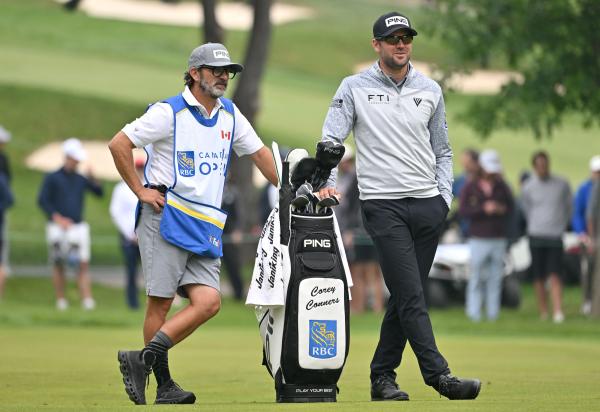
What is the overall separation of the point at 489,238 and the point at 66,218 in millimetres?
5686

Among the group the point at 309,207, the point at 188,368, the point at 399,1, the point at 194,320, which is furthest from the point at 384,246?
the point at 399,1

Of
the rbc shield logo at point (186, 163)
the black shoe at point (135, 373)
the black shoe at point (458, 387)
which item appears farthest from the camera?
the rbc shield logo at point (186, 163)

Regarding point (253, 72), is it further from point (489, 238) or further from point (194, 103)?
point (194, 103)

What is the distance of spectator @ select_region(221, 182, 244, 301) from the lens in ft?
71.4

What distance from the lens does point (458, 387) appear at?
347 inches

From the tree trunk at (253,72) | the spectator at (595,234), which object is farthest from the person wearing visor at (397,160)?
the tree trunk at (253,72)

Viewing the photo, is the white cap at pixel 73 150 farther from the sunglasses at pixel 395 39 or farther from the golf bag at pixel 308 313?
the golf bag at pixel 308 313

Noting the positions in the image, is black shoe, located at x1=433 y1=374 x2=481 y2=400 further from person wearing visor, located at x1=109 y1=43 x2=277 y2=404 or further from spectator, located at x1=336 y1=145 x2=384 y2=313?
spectator, located at x1=336 y1=145 x2=384 y2=313

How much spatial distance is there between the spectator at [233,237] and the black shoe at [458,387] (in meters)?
12.7

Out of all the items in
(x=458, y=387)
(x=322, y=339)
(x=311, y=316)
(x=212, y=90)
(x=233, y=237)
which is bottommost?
(x=233, y=237)

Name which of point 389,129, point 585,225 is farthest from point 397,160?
point 585,225

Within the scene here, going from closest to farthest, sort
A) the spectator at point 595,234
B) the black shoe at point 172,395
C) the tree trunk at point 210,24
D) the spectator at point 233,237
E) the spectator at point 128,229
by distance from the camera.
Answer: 1. the black shoe at point 172,395
2. the spectator at point 595,234
3. the spectator at point 128,229
4. the spectator at point 233,237
5. the tree trunk at point 210,24

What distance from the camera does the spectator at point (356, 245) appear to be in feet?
67.5

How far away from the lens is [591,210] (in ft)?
67.3
